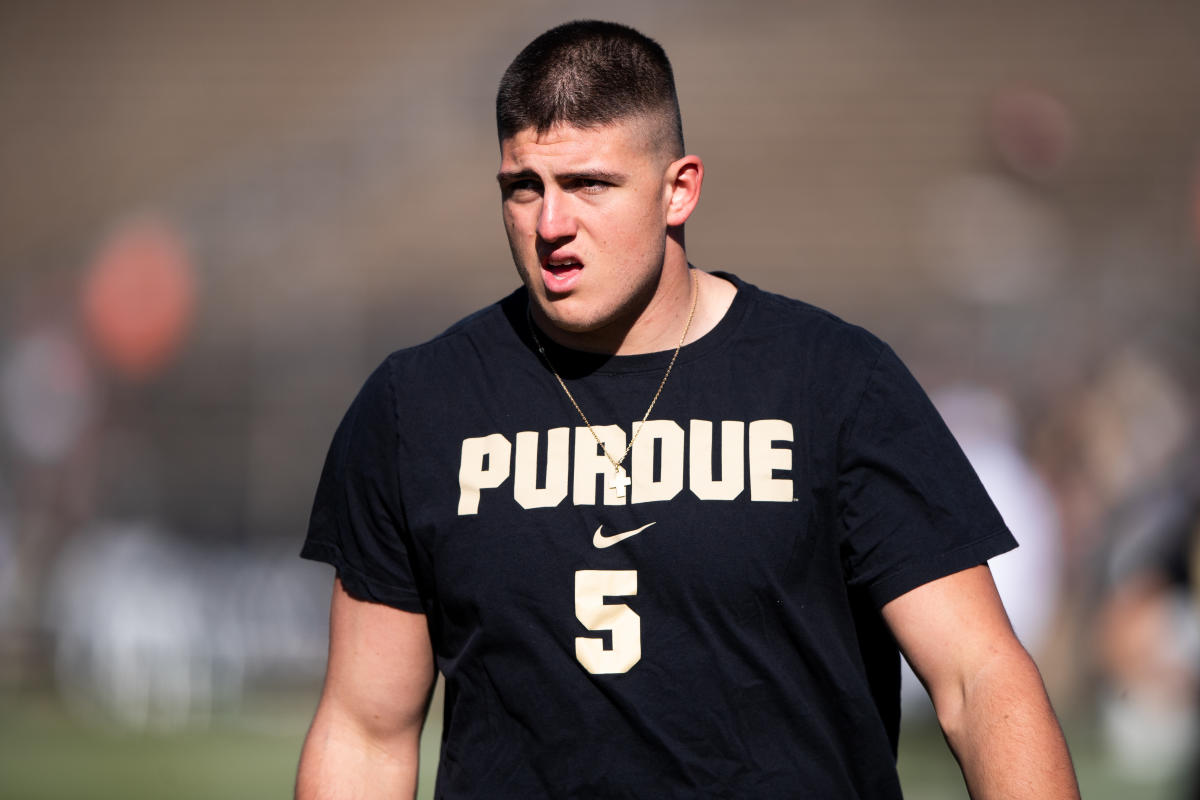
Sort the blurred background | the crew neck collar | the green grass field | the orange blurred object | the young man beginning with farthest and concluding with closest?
the orange blurred object, the blurred background, the green grass field, the crew neck collar, the young man

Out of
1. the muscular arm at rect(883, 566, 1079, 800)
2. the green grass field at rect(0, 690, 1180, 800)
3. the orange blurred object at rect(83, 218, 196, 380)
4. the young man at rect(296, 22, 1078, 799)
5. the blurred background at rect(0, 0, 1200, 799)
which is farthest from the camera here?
the orange blurred object at rect(83, 218, 196, 380)

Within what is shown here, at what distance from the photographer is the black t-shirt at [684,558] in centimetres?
276

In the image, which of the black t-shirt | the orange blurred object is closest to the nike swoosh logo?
the black t-shirt

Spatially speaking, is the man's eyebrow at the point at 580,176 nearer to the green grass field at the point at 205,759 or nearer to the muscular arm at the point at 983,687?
the muscular arm at the point at 983,687

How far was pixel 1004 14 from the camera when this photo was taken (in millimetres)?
16188

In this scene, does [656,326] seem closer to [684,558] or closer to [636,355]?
[636,355]

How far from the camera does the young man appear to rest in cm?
275

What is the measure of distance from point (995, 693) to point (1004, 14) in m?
14.8

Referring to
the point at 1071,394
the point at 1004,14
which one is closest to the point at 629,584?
the point at 1071,394

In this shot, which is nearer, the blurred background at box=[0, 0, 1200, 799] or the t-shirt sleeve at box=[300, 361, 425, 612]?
the t-shirt sleeve at box=[300, 361, 425, 612]

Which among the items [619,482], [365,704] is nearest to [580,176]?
[619,482]

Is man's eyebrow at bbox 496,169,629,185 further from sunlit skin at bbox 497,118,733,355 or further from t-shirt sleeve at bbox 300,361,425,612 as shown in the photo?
t-shirt sleeve at bbox 300,361,425,612

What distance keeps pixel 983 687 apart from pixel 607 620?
2.24 feet

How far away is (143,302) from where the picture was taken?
13945mm
